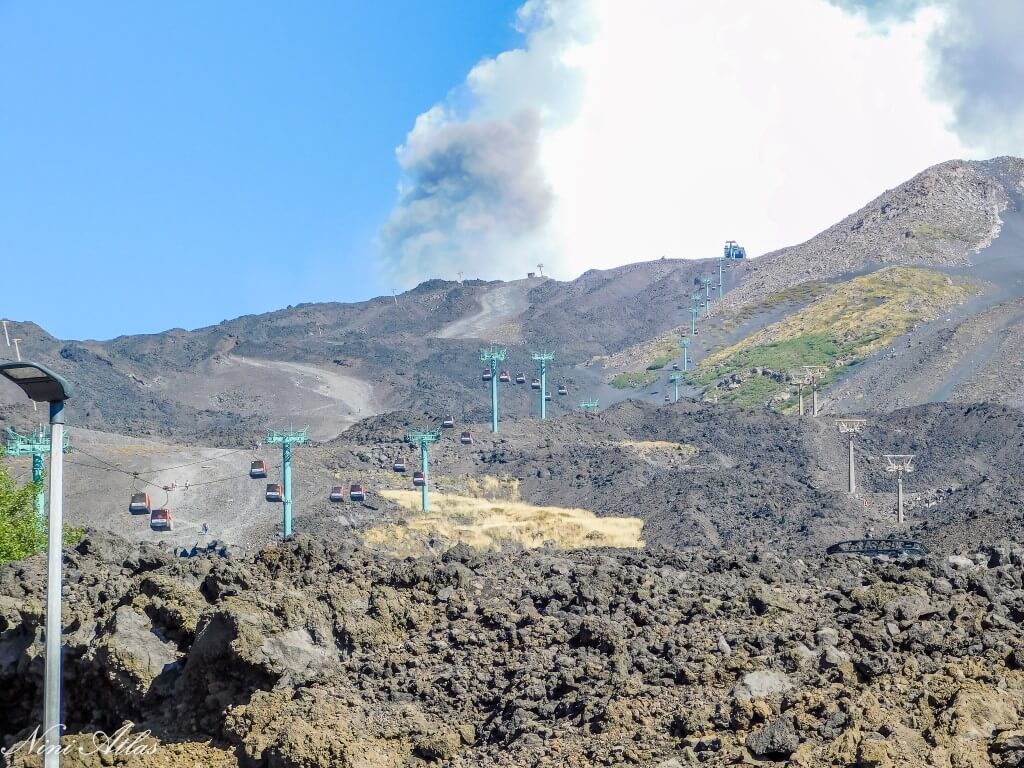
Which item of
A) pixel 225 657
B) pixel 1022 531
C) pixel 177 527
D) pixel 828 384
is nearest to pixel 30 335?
pixel 828 384

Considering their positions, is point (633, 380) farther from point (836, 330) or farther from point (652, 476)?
point (652, 476)

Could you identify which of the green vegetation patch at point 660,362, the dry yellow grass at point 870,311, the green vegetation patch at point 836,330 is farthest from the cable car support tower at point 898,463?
the green vegetation patch at point 660,362

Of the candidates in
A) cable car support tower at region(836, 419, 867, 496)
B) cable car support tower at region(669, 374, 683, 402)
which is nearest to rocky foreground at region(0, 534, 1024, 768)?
cable car support tower at region(836, 419, 867, 496)

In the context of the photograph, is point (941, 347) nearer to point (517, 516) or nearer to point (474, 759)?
point (517, 516)

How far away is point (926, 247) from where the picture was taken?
186 metres

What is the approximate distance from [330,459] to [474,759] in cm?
6654

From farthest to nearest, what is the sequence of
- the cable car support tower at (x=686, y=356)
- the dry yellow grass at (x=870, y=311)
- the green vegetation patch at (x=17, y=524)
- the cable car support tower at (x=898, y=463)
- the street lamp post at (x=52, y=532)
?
the cable car support tower at (x=686, y=356) < the dry yellow grass at (x=870, y=311) < the cable car support tower at (x=898, y=463) < the green vegetation patch at (x=17, y=524) < the street lamp post at (x=52, y=532)

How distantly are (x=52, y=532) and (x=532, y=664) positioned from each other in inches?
382

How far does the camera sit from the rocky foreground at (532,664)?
666 inches

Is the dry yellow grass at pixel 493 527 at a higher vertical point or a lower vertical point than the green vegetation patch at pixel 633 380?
lower

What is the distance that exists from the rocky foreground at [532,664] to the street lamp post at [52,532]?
16.5 ft

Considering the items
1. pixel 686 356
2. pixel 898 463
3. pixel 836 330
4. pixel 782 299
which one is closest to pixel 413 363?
pixel 686 356

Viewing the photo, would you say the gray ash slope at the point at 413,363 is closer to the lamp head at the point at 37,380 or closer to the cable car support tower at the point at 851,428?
the cable car support tower at the point at 851,428

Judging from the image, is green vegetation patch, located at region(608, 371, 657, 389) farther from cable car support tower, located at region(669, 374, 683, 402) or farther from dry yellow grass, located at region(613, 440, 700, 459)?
dry yellow grass, located at region(613, 440, 700, 459)
